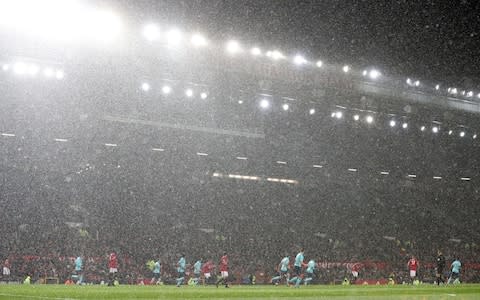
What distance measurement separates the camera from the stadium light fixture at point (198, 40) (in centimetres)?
3130

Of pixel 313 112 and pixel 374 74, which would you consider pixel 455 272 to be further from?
pixel 313 112

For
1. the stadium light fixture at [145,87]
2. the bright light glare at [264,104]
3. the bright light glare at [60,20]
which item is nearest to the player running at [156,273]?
the stadium light fixture at [145,87]

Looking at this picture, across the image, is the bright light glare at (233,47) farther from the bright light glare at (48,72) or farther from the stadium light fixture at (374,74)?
the bright light glare at (48,72)

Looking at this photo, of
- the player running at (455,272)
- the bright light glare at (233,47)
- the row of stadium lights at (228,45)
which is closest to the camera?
the player running at (455,272)

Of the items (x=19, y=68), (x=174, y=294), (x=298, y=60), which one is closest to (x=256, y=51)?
(x=298, y=60)

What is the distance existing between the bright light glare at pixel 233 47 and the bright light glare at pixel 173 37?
2.84m

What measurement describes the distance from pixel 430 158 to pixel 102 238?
84.6 feet

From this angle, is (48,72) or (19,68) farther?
(48,72)

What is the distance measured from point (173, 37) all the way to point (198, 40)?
1376 millimetres

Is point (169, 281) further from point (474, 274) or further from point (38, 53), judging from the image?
point (474, 274)

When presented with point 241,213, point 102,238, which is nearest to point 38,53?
point 102,238

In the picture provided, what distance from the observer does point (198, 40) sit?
31422 mm

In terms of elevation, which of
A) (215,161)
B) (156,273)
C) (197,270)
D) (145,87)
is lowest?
(156,273)

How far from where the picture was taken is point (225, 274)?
2495cm
